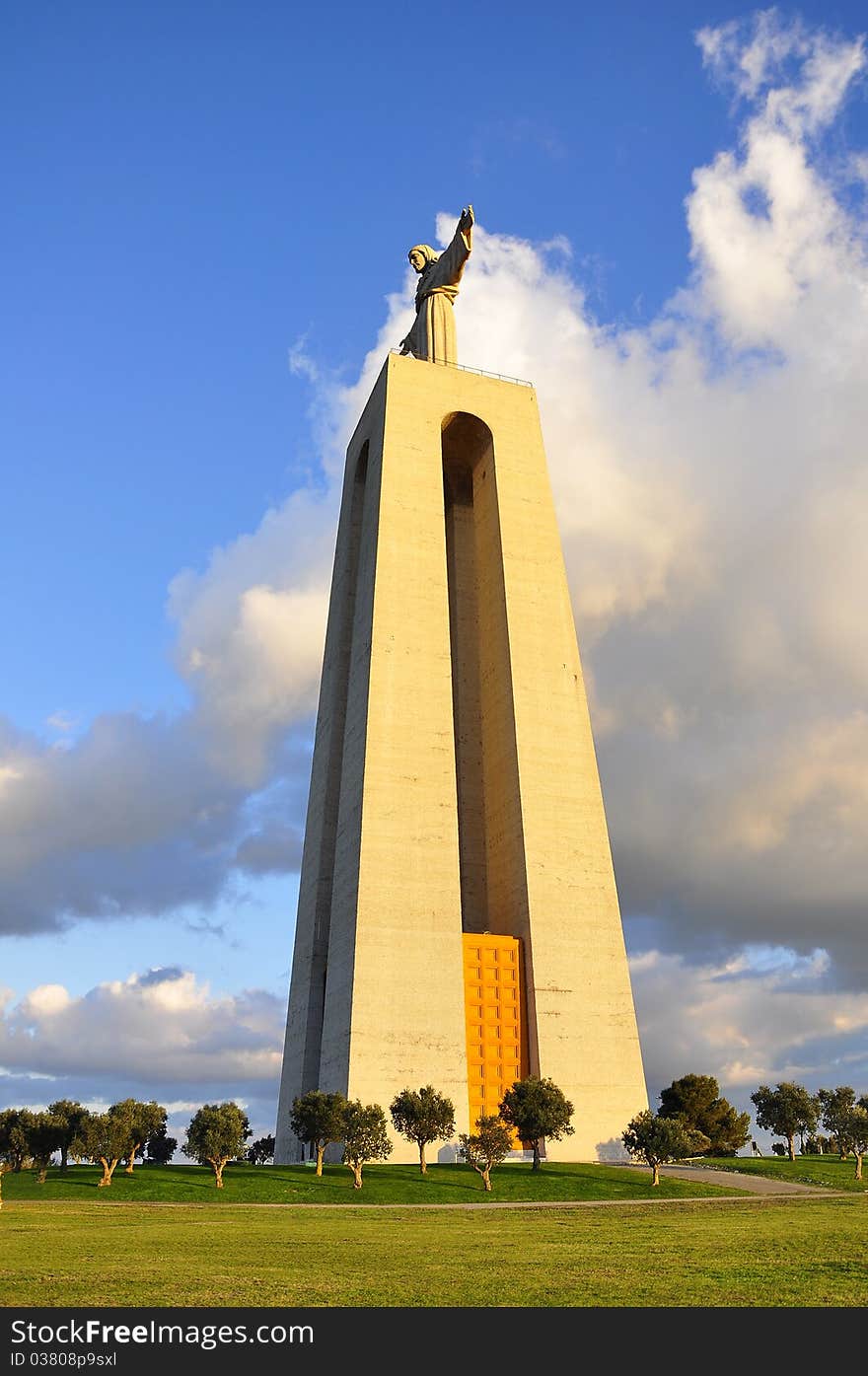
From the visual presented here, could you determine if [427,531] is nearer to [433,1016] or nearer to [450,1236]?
[433,1016]

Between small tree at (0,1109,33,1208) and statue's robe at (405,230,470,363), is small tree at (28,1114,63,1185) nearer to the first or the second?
small tree at (0,1109,33,1208)

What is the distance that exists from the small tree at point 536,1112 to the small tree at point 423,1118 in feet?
6.46

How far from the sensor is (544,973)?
39938 mm

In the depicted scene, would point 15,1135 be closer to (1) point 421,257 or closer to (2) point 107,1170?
(2) point 107,1170

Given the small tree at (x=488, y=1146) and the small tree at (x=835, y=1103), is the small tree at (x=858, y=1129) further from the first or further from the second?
the small tree at (x=488, y=1146)

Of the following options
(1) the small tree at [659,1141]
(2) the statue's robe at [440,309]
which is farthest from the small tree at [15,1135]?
(2) the statue's robe at [440,309]

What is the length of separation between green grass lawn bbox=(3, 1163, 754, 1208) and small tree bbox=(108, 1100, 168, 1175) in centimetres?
98

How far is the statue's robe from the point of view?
5362 cm

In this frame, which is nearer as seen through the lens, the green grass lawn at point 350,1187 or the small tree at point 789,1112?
the green grass lawn at point 350,1187

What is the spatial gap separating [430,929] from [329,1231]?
68.4ft

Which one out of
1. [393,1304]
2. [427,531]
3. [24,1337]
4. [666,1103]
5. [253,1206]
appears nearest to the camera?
[24,1337]

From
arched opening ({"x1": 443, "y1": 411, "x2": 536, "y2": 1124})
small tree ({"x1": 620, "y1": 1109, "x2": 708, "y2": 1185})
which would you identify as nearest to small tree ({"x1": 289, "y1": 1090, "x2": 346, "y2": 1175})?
arched opening ({"x1": 443, "y1": 411, "x2": 536, "y2": 1124})

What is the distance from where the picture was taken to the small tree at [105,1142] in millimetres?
30797

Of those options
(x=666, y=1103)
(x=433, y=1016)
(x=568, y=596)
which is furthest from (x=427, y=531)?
(x=666, y=1103)
